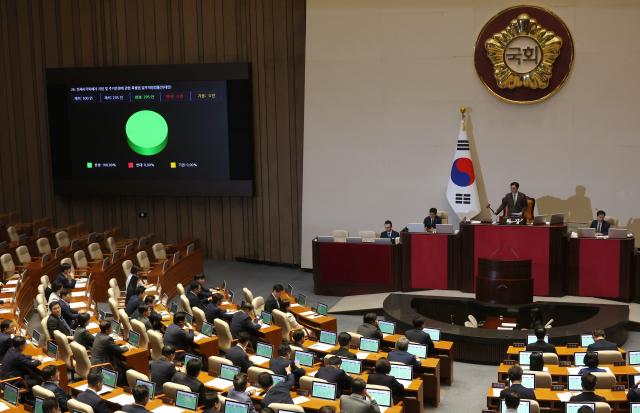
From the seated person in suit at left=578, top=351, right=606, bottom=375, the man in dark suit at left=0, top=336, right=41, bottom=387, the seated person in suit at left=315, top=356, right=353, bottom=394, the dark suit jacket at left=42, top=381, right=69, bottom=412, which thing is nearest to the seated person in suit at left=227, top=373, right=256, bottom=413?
the seated person in suit at left=315, top=356, right=353, bottom=394

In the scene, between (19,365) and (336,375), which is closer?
(336,375)

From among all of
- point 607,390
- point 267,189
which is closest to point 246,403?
point 607,390

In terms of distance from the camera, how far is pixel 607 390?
9.13 m

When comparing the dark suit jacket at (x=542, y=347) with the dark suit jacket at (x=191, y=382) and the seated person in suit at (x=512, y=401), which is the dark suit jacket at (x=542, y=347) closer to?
the seated person in suit at (x=512, y=401)

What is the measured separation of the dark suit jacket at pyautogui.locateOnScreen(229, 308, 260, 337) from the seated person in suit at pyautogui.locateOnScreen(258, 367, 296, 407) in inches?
114

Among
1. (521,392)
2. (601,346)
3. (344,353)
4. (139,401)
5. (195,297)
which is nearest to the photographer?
(139,401)

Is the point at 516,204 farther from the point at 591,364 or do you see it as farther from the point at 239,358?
the point at 239,358

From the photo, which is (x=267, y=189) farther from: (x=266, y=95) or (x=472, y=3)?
(x=472, y=3)

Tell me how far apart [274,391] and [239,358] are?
1.51 m

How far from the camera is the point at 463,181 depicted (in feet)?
54.4

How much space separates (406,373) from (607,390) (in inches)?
84.0

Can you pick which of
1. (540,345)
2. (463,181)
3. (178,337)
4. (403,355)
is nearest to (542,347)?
(540,345)

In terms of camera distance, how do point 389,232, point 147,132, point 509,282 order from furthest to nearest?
point 147,132 < point 389,232 < point 509,282

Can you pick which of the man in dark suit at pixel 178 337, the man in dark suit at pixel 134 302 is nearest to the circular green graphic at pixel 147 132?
the man in dark suit at pixel 134 302
